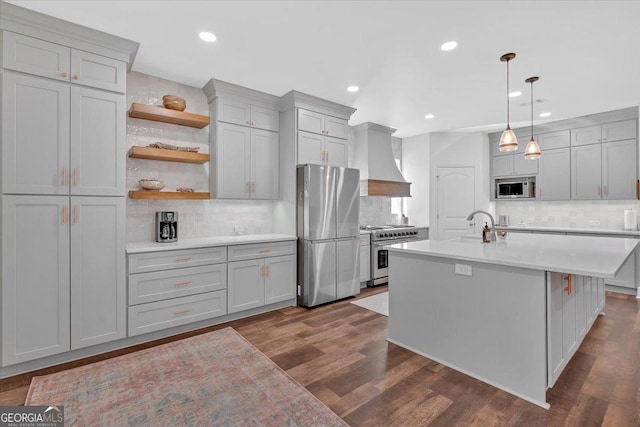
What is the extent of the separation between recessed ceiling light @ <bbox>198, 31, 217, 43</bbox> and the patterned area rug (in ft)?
8.96

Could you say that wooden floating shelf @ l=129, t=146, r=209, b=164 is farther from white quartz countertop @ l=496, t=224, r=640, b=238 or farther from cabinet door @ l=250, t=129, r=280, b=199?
white quartz countertop @ l=496, t=224, r=640, b=238

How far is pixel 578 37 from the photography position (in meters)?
2.69

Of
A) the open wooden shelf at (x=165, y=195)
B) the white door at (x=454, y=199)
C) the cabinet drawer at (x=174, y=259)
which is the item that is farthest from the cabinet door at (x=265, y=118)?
the white door at (x=454, y=199)

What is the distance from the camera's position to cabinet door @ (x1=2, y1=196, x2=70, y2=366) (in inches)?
92.6

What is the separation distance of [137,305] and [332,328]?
6.30 feet

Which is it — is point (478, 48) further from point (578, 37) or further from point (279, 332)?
point (279, 332)

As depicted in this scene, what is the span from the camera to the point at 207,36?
2709mm

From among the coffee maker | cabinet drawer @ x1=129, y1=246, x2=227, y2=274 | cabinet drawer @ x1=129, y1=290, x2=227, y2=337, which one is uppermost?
the coffee maker

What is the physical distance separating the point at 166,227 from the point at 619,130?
649 cm

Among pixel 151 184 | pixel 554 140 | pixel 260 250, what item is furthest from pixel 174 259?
pixel 554 140

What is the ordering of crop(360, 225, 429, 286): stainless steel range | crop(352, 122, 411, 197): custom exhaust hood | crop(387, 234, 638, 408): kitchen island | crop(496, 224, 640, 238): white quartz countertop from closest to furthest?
crop(387, 234, 638, 408): kitchen island → crop(496, 224, 640, 238): white quartz countertop → crop(360, 225, 429, 286): stainless steel range → crop(352, 122, 411, 197): custom exhaust hood

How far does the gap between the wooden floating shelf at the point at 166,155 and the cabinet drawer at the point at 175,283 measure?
119cm

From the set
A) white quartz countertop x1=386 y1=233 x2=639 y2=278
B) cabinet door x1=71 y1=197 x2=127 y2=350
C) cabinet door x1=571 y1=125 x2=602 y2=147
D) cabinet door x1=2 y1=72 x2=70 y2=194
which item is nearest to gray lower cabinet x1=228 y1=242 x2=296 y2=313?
cabinet door x1=71 y1=197 x2=127 y2=350

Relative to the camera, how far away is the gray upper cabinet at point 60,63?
93.0 inches
